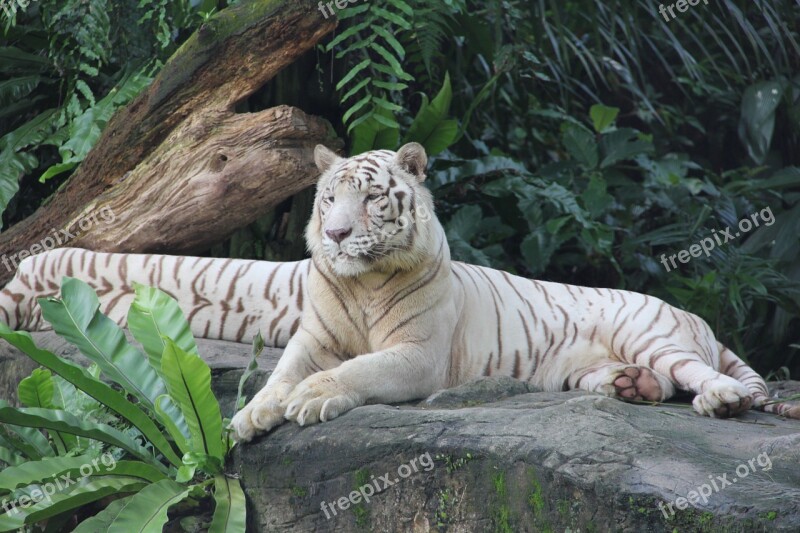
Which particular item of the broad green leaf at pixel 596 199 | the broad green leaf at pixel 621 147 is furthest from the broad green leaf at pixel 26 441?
the broad green leaf at pixel 621 147

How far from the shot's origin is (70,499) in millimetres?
3371

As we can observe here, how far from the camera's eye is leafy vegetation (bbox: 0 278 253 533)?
331 cm

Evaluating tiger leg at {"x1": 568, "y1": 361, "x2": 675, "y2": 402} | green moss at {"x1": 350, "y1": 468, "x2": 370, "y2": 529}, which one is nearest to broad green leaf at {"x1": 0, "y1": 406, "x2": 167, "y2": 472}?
green moss at {"x1": 350, "y1": 468, "x2": 370, "y2": 529}

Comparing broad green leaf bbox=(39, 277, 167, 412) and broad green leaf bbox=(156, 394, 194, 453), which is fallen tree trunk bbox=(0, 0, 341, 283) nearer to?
broad green leaf bbox=(39, 277, 167, 412)

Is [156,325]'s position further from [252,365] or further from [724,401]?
[724,401]

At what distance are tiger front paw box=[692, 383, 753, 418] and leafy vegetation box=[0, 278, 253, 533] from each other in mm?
1775

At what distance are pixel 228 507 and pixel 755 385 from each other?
7.68 feet

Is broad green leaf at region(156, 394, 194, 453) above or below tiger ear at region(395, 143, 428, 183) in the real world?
below

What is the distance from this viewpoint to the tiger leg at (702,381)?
3.45 meters

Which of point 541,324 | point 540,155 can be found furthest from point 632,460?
point 540,155

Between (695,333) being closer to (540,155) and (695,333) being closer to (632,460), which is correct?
(632,460)

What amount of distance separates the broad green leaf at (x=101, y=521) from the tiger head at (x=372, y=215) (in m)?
1.23

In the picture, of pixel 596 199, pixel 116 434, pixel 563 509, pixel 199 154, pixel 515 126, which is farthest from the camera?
pixel 515 126

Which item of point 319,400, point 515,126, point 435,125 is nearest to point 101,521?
point 319,400
